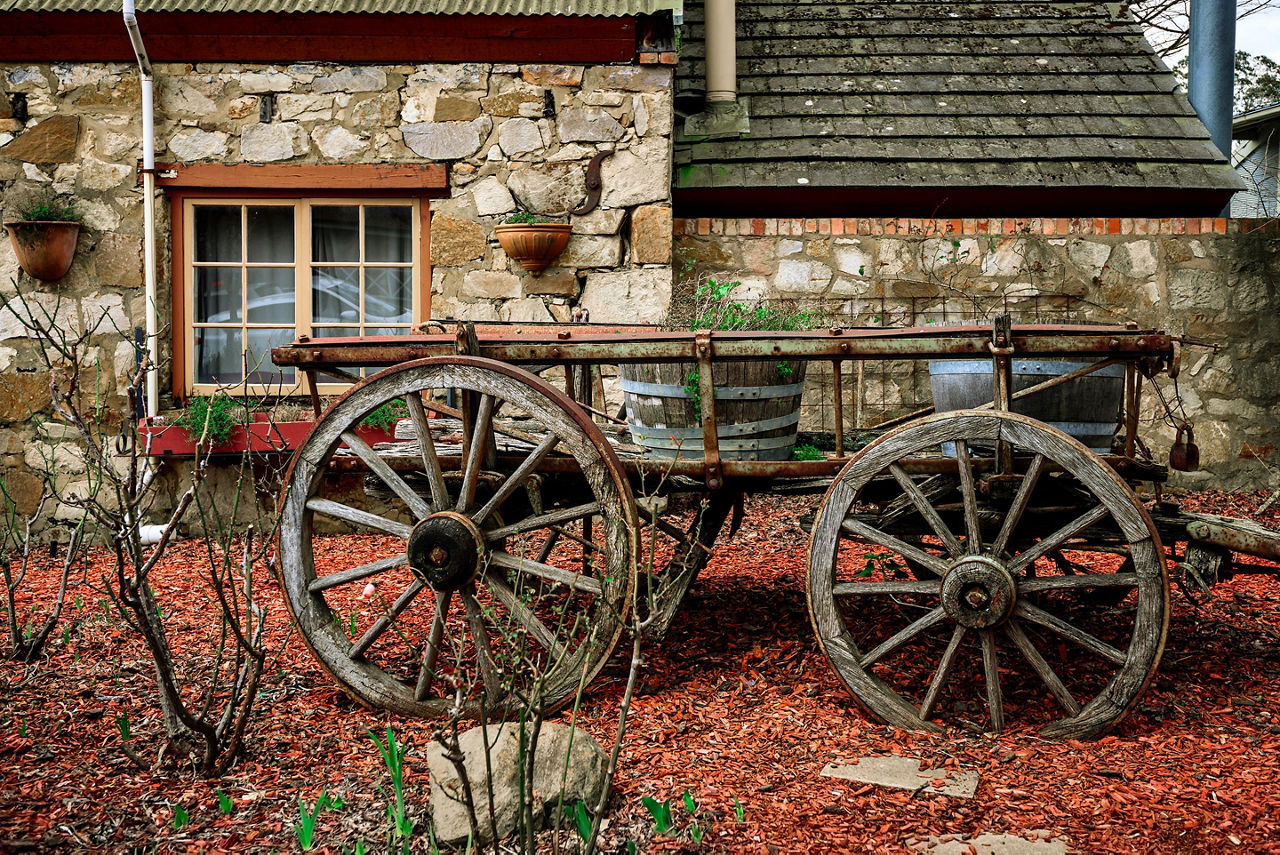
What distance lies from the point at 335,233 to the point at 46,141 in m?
1.65

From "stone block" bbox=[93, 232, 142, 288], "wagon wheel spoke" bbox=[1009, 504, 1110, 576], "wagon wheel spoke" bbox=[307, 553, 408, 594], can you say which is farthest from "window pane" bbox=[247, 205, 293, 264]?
"wagon wheel spoke" bbox=[1009, 504, 1110, 576]

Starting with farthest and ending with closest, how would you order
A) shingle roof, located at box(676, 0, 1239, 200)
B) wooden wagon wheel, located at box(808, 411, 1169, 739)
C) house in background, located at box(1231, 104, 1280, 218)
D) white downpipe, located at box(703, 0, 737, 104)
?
house in background, located at box(1231, 104, 1280, 218) → white downpipe, located at box(703, 0, 737, 104) → shingle roof, located at box(676, 0, 1239, 200) → wooden wagon wheel, located at box(808, 411, 1169, 739)

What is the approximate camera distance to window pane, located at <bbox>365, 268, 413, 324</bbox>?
244 inches

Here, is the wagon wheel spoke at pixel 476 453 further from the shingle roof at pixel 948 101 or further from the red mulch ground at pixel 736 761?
the shingle roof at pixel 948 101

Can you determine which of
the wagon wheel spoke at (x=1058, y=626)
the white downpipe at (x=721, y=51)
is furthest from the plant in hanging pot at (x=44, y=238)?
the wagon wheel spoke at (x=1058, y=626)

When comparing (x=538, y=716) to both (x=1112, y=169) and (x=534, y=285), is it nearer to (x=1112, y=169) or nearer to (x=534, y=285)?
(x=534, y=285)

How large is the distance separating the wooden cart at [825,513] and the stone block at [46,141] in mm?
3621

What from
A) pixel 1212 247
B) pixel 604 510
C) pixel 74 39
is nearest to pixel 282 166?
pixel 74 39

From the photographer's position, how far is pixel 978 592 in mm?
2844

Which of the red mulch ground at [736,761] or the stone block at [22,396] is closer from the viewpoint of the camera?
the red mulch ground at [736,761]

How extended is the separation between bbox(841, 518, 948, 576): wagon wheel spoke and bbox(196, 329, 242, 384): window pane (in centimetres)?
444

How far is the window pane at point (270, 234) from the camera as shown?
6184 millimetres

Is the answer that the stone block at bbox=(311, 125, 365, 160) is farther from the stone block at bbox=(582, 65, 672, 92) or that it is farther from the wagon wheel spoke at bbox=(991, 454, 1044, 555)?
the wagon wheel spoke at bbox=(991, 454, 1044, 555)

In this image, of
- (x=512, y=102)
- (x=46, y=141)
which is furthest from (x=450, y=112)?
(x=46, y=141)
